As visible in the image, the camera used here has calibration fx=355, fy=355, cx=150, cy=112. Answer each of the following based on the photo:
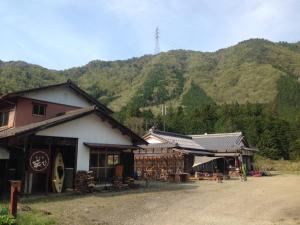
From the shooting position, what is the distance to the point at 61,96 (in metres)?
22.2

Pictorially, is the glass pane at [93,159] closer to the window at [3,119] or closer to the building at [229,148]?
the window at [3,119]

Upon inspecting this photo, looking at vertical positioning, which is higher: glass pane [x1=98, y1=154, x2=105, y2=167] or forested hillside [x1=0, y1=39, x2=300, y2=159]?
forested hillside [x1=0, y1=39, x2=300, y2=159]

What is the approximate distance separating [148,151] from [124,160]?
1089 centimetres

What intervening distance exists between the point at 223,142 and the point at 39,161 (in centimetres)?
2950

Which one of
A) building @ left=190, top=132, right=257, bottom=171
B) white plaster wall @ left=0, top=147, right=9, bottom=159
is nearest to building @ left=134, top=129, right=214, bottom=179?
building @ left=190, top=132, right=257, bottom=171

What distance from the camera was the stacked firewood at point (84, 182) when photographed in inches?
739

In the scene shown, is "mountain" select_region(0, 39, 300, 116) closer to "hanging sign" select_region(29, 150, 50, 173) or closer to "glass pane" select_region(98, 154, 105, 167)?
"glass pane" select_region(98, 154, 105, 167)

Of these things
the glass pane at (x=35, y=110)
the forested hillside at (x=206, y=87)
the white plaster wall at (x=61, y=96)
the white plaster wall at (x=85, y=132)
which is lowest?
the white plaster wall at (x=85, y=132)

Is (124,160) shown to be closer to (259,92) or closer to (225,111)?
(225,111)

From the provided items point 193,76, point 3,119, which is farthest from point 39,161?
point 193,76

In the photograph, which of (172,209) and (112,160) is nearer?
(172,209)

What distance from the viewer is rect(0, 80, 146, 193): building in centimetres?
1720

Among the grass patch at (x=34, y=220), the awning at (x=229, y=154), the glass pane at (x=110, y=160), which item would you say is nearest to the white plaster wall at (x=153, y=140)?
the awning at (x=229, y=154)

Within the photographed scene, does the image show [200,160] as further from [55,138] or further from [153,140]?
[55,138]
